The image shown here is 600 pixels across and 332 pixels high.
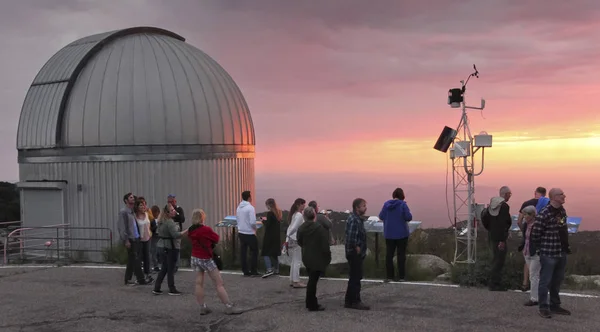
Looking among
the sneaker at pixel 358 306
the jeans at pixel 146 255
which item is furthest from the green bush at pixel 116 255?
the sneaker at pixel 358 306

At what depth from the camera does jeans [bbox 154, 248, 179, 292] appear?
857 centimetres

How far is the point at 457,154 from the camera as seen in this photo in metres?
9.52

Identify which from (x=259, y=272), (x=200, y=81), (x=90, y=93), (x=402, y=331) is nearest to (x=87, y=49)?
(x=90, y=93)

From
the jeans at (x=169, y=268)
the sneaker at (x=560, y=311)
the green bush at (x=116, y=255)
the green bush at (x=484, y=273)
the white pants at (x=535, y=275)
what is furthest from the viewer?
the green bush at (x=116, y=255)

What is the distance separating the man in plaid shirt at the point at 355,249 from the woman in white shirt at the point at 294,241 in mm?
1424

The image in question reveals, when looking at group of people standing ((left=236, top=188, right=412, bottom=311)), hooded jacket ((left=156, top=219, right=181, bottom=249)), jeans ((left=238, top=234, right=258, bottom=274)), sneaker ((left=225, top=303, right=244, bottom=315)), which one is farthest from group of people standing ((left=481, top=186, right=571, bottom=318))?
hooded jacket ((left=156, top=219, right=181, bottom=249))

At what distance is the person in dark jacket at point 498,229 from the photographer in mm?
8273

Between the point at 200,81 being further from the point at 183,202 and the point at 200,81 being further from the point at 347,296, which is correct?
the point at 347,296

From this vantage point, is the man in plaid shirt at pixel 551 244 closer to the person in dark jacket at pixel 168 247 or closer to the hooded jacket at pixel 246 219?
the hooded jacket at pixel 246 219

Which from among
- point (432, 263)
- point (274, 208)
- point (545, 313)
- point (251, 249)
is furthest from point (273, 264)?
point (545, 313)

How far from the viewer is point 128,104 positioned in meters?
15.2

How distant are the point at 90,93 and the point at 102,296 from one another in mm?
8425

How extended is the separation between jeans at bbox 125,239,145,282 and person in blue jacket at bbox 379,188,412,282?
4140 mm

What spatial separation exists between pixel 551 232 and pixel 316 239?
9.86ft
